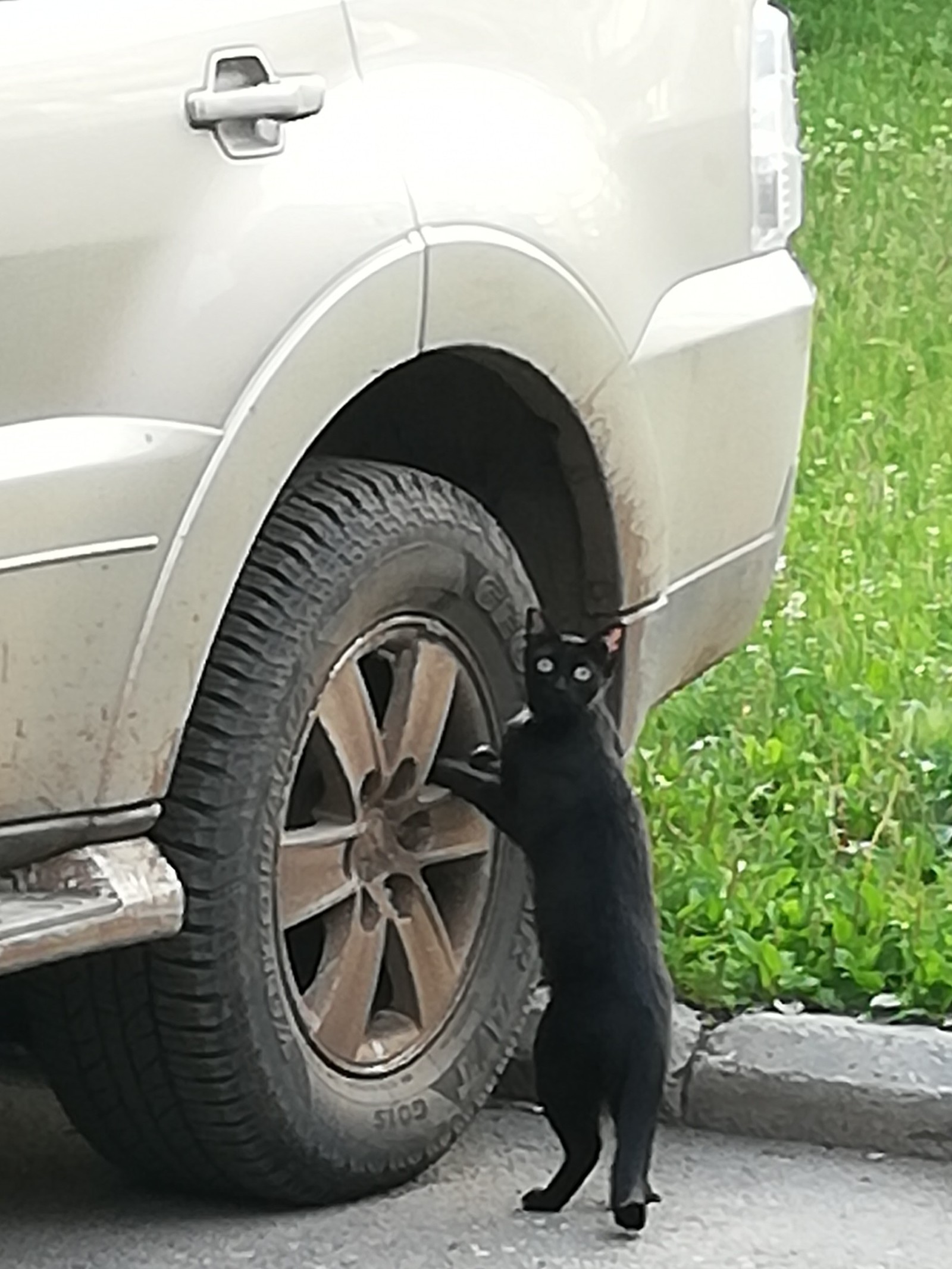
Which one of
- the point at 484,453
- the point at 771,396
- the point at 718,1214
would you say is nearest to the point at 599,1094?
the point at 718,1214

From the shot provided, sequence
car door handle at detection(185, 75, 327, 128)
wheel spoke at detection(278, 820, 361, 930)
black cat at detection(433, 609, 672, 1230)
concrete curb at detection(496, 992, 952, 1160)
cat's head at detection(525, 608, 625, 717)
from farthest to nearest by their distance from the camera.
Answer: concrete curb at detection(496, 992, 952, 1160)
cat's head at detection(525, 608, 625, 717)
black cat at detection(433, 609, 672, 1230)
wheel spoke at detection(278, 820, 361, 930)
car door handle at detection(185, 75, 327, 128)

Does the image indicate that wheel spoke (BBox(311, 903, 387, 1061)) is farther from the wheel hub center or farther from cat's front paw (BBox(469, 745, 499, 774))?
cat's front paw (BBox(469, 745, 499, 774))

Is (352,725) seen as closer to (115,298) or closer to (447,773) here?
(447,773)

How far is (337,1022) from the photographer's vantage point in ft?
11.9

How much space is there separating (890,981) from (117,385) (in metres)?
1.80

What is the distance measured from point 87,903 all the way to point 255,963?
37cm

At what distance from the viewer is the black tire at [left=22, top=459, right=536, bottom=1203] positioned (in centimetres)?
337

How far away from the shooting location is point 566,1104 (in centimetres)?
367

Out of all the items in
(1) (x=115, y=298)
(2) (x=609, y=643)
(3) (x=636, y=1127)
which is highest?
(1) (x=115, y=298)

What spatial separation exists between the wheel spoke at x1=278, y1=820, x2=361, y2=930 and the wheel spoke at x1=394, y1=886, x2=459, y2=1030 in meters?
0.13

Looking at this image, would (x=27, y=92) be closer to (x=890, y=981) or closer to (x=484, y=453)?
(x=484, y=453)

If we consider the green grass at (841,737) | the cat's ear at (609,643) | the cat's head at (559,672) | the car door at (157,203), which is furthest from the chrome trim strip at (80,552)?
the green grass at (841,737)

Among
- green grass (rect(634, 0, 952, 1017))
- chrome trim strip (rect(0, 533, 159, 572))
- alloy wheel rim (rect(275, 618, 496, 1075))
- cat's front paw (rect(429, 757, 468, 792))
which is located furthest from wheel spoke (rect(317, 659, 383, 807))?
green grass (rect(634, 0, 952, 1017))

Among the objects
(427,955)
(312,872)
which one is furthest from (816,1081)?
(312,872)
